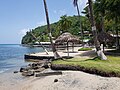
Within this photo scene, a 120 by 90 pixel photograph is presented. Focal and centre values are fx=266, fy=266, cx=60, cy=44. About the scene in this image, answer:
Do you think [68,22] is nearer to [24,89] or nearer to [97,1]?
[97,1]

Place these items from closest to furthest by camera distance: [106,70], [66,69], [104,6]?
1. [106,70]
2. [66,69]
3. [104,6]

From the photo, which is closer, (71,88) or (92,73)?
(71,88)

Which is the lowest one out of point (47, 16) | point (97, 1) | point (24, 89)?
point (24, 89)

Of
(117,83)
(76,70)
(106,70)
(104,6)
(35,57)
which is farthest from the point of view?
(35,57)

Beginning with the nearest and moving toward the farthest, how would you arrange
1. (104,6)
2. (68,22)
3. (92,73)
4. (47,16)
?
(92,73) < (47,16) < (104,6) < (68,22)

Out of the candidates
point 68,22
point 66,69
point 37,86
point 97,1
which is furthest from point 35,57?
point 68,22

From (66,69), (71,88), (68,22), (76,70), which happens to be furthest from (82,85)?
(68,22)

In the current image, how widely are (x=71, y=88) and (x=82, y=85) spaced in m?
0.68

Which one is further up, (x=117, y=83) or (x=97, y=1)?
(x=97, y=1)

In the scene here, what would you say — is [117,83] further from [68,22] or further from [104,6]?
[68,22]

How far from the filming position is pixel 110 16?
118 ft

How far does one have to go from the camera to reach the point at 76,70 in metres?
20.7

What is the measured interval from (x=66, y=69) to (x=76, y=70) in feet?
5.32

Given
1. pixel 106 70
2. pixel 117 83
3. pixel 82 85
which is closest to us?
pixel 117 83
